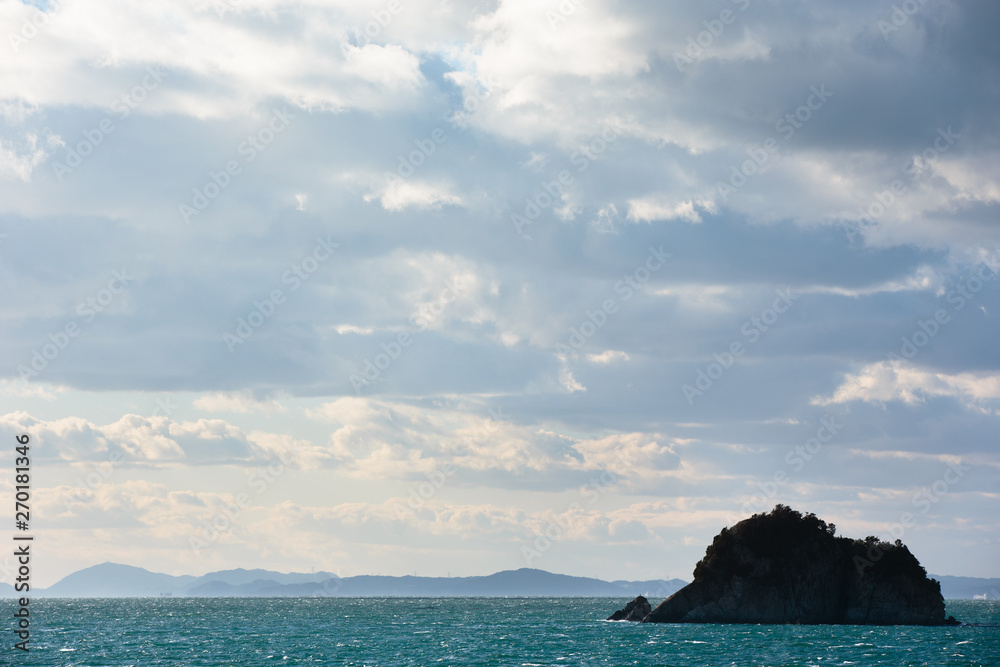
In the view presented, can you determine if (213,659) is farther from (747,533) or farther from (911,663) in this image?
(747,533)

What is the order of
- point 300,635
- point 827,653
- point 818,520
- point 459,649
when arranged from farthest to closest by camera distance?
1. point 818,520
2. point 300,635
3. point 459,649
4. point 827,653

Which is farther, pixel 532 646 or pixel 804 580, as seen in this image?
pixel 804 580

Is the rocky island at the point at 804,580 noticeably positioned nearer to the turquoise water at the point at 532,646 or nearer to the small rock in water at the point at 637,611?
the turquoise water at the point at 532,646

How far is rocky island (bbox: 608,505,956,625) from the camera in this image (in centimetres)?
11800

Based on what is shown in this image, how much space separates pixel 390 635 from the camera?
113 metres

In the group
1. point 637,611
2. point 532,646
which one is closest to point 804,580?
point 637,611

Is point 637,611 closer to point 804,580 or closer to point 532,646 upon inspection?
point 804,580

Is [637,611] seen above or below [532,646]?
above

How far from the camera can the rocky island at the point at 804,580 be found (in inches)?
4646

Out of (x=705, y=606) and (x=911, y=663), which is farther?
(x=705, y=606)

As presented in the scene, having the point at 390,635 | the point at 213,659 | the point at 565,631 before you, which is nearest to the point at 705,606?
the point at 565,631

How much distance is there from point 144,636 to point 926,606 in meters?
89.5

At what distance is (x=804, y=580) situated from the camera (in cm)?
11925

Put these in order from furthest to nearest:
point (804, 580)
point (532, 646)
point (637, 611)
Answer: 1. point (637, 611)
2. point (804, 580)
3. point (532, 646)
